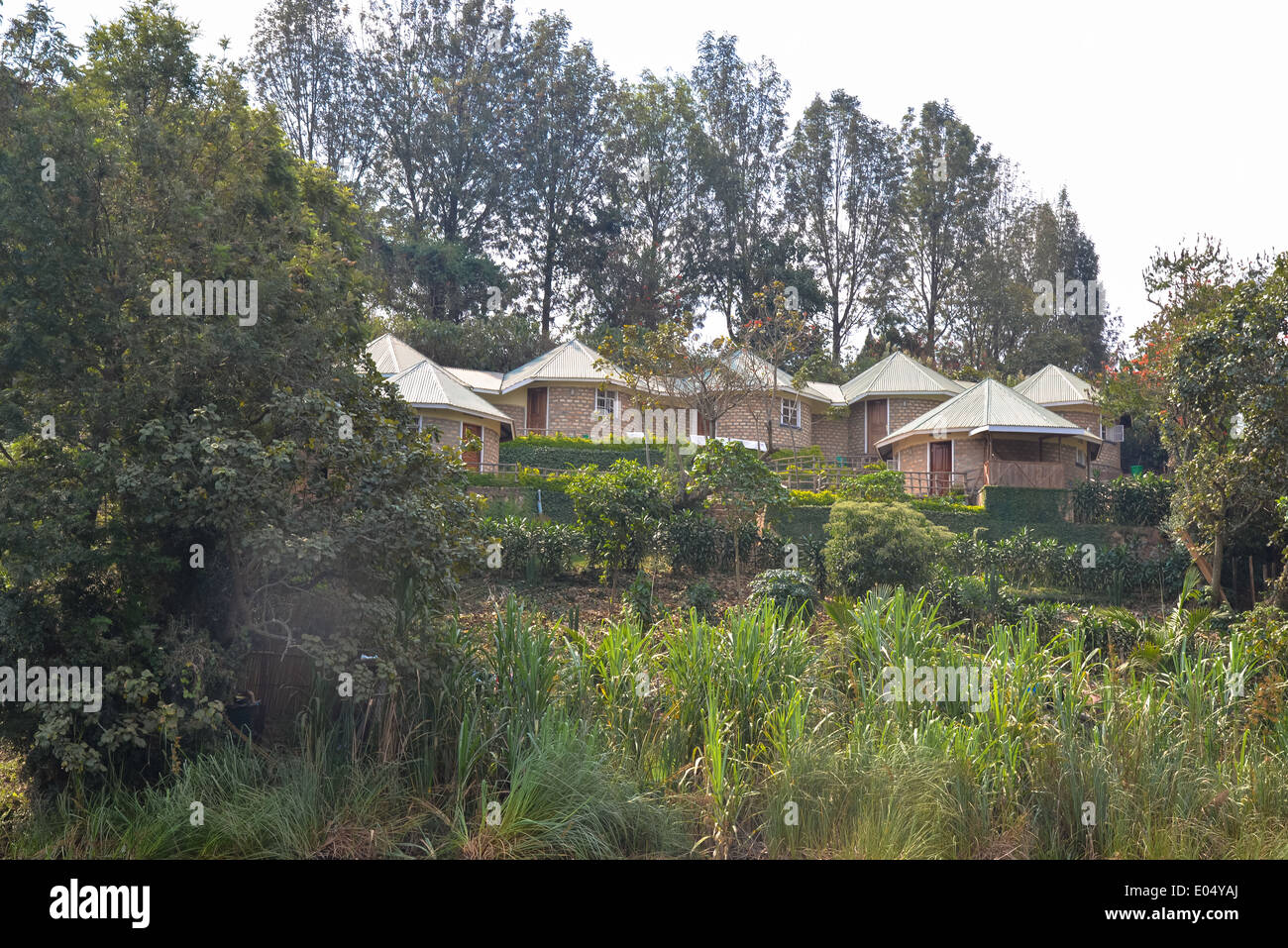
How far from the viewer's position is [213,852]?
24.5ft

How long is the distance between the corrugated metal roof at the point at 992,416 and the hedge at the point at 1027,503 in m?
5.77

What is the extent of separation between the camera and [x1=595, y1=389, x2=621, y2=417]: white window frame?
3566 cm

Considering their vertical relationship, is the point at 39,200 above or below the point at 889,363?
below

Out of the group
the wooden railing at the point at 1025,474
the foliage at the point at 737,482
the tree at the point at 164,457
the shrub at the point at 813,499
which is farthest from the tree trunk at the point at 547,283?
the tree at the point at 164,457

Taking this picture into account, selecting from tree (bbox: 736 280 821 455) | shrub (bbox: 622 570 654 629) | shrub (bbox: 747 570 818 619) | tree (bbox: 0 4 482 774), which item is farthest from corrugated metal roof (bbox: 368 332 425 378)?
tree (bbox: 0 4 482 774)

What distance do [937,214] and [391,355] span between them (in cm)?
3053

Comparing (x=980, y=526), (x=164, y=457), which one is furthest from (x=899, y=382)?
(x=164, y=457)

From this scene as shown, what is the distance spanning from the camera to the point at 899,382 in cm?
3994

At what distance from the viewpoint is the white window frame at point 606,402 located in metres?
35.7

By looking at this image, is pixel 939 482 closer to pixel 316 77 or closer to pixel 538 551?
pixel 538 551
